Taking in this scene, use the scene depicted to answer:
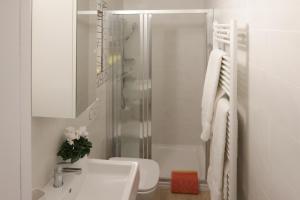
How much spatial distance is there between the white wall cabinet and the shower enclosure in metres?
1.60

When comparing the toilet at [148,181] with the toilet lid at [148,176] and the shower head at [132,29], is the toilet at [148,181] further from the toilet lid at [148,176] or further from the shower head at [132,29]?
the shower head at [132,29]

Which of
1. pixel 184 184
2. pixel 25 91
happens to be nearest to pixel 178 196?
pixel 184 184

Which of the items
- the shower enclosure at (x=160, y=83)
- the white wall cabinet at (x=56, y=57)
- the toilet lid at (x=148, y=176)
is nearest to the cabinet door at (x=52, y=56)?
the white wall cabinet at (x=56, y=57)

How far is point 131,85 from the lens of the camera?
3443mm

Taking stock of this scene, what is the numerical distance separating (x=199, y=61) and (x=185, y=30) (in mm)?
406

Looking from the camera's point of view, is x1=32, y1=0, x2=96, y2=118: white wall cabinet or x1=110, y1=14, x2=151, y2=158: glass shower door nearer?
x1=32, y1=0, x2=96, y2=118: white wall cabinet

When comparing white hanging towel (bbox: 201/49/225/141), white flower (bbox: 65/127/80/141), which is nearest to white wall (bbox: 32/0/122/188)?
white flower (bbox: 65/127/80/141)

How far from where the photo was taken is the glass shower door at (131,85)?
3.33 metres

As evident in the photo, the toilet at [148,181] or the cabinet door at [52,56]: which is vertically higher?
the cabinet door at [52,56]

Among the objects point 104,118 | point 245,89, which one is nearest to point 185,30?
point 104,118

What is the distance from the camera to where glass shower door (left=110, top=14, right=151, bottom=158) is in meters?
3.33

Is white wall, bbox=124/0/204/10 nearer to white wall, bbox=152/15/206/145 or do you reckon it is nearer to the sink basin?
white wall, bbox=152/15/206/145

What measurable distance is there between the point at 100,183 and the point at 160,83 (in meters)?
2.15

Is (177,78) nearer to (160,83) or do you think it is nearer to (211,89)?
(160,83)
